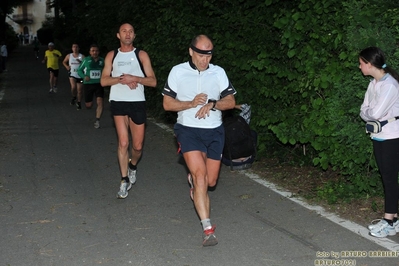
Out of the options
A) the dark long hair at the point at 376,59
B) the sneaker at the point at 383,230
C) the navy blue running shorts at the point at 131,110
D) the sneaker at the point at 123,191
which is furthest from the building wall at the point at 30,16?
the sneaker at the point at 383,230

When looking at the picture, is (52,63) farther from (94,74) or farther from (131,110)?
(131,110)

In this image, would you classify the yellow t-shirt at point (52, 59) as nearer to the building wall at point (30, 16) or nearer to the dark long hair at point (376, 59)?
the dark long hair at point (376, 59)

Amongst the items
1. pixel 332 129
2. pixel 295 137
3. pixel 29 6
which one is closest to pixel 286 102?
pixel 295 137

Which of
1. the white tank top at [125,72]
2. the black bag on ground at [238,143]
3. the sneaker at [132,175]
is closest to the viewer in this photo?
the white tank top at [125,72]

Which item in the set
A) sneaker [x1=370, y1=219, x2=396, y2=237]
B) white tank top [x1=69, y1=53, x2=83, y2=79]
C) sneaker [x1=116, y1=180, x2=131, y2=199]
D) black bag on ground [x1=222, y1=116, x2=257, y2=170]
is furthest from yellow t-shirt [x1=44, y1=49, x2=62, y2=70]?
sneaker [x1=370, y1=219, x2=396, y2=237]

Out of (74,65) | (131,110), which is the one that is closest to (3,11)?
(74,65)

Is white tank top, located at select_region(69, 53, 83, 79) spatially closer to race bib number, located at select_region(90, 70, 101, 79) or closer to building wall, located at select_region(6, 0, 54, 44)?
race bib number, located at select_region(90, 70, 101, 79)

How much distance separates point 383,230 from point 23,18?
436 feet

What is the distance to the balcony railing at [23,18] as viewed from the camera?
5177 inches

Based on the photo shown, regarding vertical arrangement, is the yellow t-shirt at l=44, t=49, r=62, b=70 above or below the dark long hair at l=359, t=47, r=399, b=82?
below

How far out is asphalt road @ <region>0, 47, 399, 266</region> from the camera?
582 cm

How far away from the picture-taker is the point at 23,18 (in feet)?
431

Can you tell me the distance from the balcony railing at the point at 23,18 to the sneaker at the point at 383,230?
435 feet

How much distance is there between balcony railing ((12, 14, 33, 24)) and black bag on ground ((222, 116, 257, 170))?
424 ft
